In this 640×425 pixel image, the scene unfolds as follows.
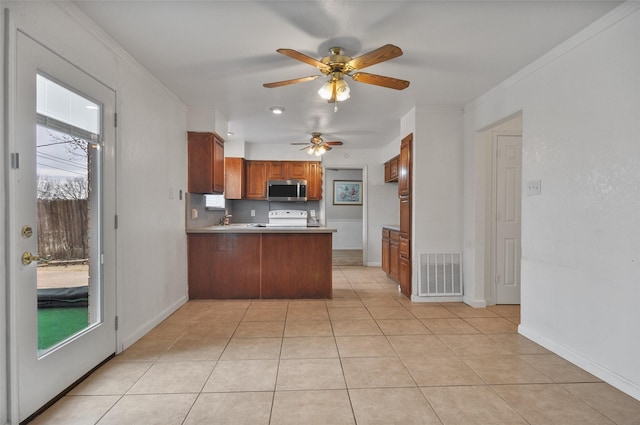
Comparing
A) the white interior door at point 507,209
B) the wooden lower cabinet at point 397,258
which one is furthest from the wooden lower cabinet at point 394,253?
the white interior door at point 507,209

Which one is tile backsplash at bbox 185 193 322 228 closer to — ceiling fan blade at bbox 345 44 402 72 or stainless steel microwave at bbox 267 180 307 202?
stainless steel microwave at bbox 267 180 307 202

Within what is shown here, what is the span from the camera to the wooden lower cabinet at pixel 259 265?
13.9 feet

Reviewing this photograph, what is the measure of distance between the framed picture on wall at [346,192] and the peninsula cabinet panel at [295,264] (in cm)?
501

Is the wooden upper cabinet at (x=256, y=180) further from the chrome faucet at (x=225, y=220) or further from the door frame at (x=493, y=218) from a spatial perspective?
the door frame at (x=493, y=218)

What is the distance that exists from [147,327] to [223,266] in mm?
1281

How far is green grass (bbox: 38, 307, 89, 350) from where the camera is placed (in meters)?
1.86

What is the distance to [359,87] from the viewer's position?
11.4ft

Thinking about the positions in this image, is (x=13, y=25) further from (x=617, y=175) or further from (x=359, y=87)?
(x=617, y=175)

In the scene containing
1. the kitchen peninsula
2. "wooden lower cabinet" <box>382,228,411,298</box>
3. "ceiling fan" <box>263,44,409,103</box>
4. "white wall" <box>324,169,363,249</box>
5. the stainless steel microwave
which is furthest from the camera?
"white wall" <box>324,169,363,249</box>

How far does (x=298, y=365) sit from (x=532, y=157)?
8.55ft

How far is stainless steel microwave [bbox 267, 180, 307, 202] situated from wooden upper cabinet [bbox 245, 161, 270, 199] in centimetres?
13

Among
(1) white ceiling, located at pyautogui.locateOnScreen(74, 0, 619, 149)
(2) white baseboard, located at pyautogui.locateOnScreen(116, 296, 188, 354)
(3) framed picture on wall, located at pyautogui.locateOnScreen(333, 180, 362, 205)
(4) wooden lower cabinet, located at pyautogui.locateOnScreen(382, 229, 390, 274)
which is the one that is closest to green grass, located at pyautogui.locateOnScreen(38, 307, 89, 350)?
(2) white baseboard, located at pyautogui.locateOnScreen(116, 296, 188, 354)

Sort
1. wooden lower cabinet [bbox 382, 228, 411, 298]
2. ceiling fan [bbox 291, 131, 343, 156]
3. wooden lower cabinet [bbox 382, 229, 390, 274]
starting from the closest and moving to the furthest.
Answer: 1. wooden lower cabinet [bbox 382, 228, 411, 298]
2. ceiling fan [bbox 291, 131, 343, 156]
3. wooden lower cabinet [bbox 382, 229, 390, 274]

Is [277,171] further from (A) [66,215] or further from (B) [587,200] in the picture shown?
(B) [587,200]
